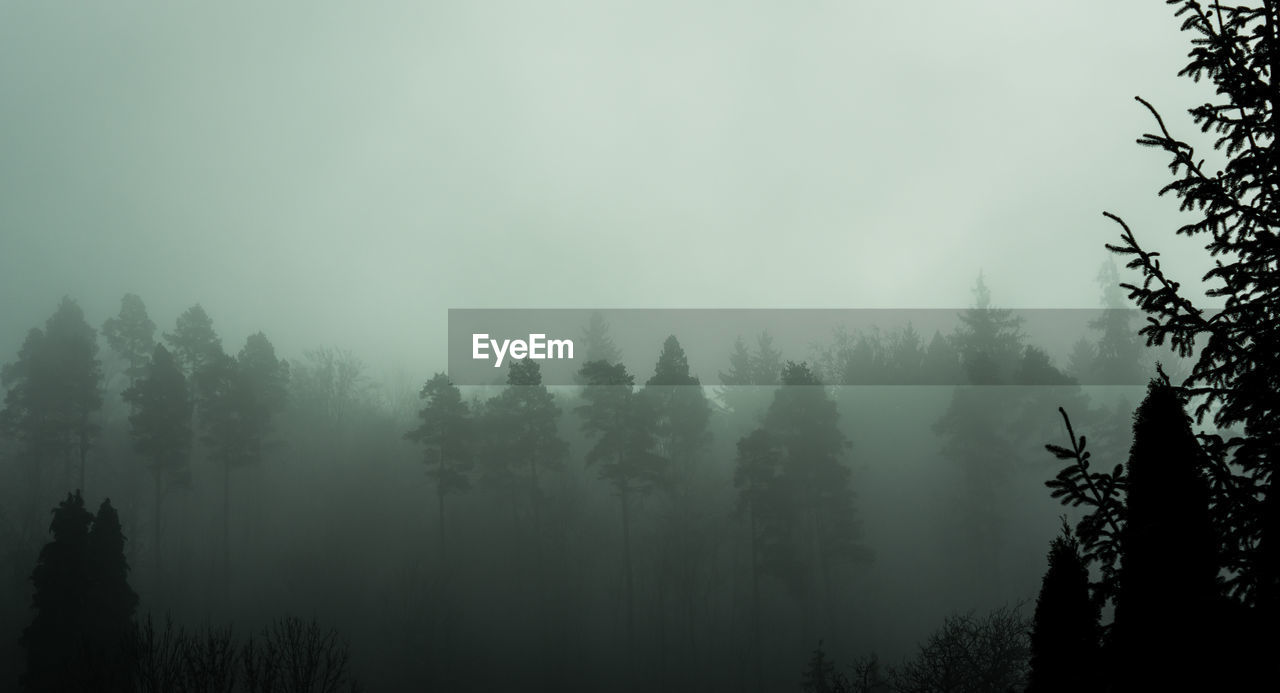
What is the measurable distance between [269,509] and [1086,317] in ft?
308

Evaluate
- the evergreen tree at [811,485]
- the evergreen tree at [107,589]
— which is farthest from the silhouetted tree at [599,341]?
the evergreen tree at [107,589]

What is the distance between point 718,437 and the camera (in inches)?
2520

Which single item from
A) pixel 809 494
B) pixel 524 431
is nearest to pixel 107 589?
pixel 524 431

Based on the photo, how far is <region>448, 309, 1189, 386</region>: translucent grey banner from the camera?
191ft

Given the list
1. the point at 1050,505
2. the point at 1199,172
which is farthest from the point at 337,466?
the point at 1199,172

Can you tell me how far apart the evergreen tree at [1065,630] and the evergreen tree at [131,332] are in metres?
72.9

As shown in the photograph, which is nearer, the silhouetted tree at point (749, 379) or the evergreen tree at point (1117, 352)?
the evergreen tree at point (1117, 352)

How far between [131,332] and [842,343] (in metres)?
71.6

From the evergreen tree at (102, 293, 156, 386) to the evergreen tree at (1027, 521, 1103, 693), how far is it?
2872 inches

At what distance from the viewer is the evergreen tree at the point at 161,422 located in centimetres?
5284

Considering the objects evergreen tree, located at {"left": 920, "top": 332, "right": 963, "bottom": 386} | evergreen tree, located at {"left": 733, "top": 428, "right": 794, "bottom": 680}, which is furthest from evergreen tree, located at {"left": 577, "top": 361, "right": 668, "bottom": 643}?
evergreen tree, located at {"left": 920, "top": 332, "right": 963, "bottom": 386}

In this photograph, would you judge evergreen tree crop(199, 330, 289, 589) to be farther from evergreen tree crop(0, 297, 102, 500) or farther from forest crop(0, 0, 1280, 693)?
evergreen tree crop(0, 297, 102, 500)

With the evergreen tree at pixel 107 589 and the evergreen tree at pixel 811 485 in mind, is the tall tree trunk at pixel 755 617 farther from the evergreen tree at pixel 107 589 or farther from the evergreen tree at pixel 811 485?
the evergreen tree at pixel 107 589

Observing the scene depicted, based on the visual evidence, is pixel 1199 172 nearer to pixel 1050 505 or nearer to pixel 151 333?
pixel 1050 505
